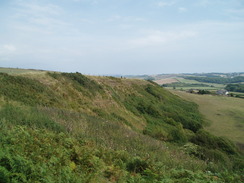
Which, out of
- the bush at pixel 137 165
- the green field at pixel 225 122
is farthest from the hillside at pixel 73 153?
the green field at pixel 225 122

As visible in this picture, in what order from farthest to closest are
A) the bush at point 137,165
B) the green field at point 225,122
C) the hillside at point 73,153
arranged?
the green field at point 225,122, the bush at point 137,165, the hillside at point 73,153

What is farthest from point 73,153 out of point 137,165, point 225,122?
point 225,122

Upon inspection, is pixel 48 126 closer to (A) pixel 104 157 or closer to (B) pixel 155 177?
(A) pixel 104 157

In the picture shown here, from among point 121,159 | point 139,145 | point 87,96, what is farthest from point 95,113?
point 121,159

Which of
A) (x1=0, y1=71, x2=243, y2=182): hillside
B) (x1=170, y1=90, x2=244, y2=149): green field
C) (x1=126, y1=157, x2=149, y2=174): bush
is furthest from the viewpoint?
Result: (x1=170, y1=90, x2=244, y2=149): green field

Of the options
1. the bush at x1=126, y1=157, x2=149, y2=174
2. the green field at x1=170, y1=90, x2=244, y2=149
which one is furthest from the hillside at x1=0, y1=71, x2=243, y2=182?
the green field at x1=170, y1=90, x2=244, y2=149

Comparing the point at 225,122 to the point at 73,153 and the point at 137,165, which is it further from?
the point at 73,153

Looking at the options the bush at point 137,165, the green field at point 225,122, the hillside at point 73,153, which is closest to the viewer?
the hillside at point 73,153

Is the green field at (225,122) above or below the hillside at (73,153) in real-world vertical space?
below

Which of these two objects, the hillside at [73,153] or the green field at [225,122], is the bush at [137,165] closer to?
the hillside at [73,153]

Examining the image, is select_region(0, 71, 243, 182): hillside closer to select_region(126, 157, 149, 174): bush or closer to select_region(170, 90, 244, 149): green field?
select_region(126, 157, 149, 174): bush

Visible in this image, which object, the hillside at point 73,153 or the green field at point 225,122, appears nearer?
the hillside at point 73,153

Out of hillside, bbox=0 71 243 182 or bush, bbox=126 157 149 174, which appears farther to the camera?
bush, bbox=126 157 149 174

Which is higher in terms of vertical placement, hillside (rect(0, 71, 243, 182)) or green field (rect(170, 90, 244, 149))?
hillside (rect(0, 71, 243, 182))
